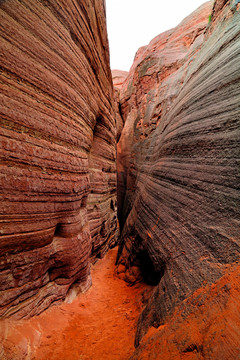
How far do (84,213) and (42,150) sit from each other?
241 centimetres

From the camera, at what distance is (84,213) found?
4.73m

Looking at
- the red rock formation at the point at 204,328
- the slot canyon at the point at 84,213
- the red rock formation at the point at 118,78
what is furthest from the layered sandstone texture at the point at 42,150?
the red rock formation at the point at 118,78

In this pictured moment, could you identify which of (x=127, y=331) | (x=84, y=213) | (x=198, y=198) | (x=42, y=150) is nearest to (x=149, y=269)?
(x=127, y=331)

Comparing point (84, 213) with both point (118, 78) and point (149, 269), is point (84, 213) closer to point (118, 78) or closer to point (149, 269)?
point (149, 269)

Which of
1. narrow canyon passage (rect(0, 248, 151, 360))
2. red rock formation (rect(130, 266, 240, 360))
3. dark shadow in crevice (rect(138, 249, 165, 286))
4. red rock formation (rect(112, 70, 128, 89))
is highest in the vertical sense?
red rock formation (rect(112, 70, 128, 89))

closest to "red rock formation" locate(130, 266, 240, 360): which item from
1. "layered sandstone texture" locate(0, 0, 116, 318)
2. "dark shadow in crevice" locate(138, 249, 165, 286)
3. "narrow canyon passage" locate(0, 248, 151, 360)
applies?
"narrow canyon passage" locate(0, 248, 151, 360)

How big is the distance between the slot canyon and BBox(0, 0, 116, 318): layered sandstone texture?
0.06 ft

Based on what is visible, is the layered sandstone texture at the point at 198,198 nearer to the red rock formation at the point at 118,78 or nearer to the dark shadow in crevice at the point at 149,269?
the dark shadow in crevice at the point at 149,269

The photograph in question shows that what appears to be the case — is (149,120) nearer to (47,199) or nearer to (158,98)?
(158,98)

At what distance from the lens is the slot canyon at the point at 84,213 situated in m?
2.01

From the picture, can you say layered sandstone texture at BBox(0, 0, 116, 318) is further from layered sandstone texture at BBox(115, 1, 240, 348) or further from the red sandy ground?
layered sandstone texture at BBox(115, 1, 240, 348)

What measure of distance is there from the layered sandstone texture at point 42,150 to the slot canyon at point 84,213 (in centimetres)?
2

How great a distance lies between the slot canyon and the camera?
6.60ft

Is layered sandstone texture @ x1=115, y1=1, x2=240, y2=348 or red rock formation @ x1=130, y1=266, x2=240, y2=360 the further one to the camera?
layered sandstone texture @ x1=115, y1=1, x2=240, y2=348
